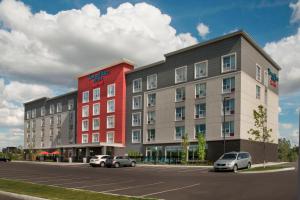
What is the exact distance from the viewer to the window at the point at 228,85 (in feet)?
161

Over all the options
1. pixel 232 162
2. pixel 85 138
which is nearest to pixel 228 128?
pixel 232 162

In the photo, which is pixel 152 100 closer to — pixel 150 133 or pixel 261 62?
pixel 150 133

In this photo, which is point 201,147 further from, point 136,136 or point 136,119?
point 136,119

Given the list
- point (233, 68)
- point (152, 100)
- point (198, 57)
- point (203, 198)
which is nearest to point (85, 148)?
point (152, 100)

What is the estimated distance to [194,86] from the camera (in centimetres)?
5425

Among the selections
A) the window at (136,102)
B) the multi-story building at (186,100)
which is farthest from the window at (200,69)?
the window at (136,102)

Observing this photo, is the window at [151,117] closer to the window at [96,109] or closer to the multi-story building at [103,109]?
the multi-story building at [103,109]

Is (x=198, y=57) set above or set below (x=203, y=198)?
above

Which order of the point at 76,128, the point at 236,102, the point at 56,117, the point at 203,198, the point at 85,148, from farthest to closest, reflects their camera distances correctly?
the point at 56,117
the point at 76,128
the point at 85,148
the point at 236,102
the point at 203,198

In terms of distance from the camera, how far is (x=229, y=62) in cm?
5016

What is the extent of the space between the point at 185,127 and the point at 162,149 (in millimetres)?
6104

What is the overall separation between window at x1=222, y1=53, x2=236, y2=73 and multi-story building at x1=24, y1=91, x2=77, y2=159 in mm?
42657

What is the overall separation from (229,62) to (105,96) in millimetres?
28921

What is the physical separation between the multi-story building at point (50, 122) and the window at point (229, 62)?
140 feet
